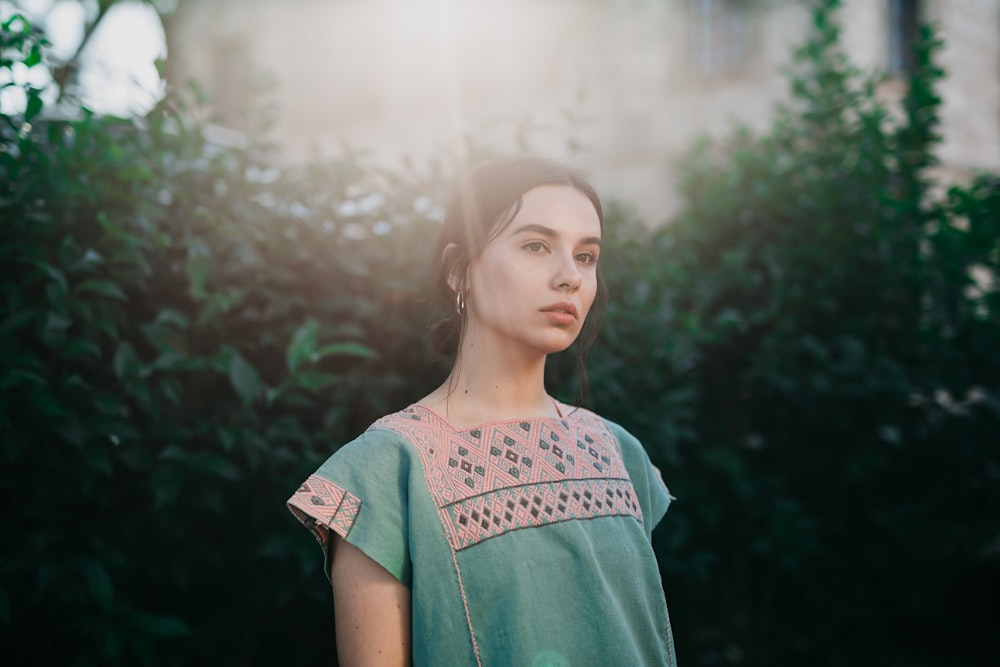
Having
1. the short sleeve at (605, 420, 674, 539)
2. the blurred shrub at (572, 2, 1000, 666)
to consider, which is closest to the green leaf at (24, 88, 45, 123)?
the short sleeve at (605, 420, 674, 539)

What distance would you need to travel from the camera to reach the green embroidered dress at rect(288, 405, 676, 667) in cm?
138

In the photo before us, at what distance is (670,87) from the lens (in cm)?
1095

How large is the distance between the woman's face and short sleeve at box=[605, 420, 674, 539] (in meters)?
0.35

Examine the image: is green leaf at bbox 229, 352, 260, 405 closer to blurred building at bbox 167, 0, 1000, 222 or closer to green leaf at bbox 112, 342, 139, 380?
green leaf at bbox 112, 342, 139, 380

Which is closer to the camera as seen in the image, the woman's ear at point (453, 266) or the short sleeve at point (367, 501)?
the short sleeve at point (367, 501)

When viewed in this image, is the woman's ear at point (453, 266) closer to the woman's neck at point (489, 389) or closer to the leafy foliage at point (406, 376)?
the woman's neck at point (489, 389)

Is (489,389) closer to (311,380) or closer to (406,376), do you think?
(311,380)

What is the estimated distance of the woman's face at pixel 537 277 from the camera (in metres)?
1.54

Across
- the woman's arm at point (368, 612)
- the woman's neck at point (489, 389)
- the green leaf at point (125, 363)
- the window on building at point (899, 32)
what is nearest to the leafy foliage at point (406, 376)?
the green leaf at point (125, 363)

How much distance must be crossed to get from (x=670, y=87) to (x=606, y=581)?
34.1ft

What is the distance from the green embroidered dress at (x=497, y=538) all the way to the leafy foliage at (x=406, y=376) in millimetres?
802

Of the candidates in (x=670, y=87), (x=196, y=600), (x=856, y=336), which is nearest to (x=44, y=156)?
(x=196, y=600)

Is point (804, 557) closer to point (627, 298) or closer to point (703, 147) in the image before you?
point (627, 298)

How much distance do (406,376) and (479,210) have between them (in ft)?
4.03
